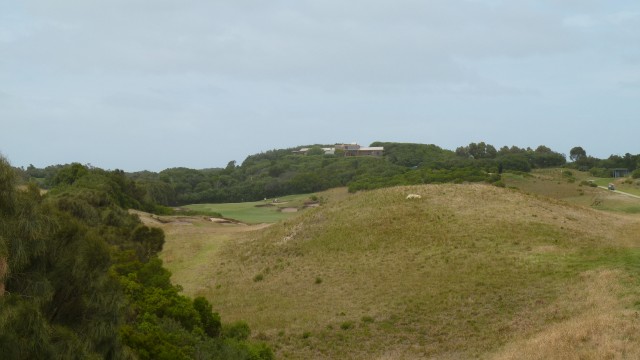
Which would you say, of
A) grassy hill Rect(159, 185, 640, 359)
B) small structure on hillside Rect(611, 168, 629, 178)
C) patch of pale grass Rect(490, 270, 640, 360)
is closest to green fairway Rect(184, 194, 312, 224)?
grassy hill Rect(159, 185, 640, 359)

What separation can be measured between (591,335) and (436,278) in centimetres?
1135

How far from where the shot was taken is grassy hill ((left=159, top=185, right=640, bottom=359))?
19.5 metres

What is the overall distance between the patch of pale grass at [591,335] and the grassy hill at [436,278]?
5 centimetres

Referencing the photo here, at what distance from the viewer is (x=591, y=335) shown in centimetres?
1616

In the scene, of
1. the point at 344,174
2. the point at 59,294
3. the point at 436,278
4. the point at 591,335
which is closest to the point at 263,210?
the point at 344,174

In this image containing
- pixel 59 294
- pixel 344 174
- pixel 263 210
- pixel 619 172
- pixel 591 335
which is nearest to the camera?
pixel 59 294

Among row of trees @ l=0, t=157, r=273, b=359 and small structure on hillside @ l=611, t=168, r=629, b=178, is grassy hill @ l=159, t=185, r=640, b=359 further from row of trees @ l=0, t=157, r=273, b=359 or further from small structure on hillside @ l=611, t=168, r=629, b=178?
small structure on hillside @ l=611, t=168, r=629, b=178

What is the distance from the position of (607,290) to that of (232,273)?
20.6m

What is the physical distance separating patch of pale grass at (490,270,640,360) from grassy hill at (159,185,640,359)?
0.17ft

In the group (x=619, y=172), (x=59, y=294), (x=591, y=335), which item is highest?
(x=619, y=172)

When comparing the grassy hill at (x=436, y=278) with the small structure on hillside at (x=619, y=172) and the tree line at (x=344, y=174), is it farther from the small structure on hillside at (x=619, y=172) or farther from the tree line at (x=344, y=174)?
the small structure on hillside at (x=619, y=172)

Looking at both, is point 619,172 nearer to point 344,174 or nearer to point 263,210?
A: point 344,174

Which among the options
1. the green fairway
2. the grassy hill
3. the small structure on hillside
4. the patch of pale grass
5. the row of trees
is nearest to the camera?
the row of trees

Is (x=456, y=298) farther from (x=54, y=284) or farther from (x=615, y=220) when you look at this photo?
(x=615, y=220)
